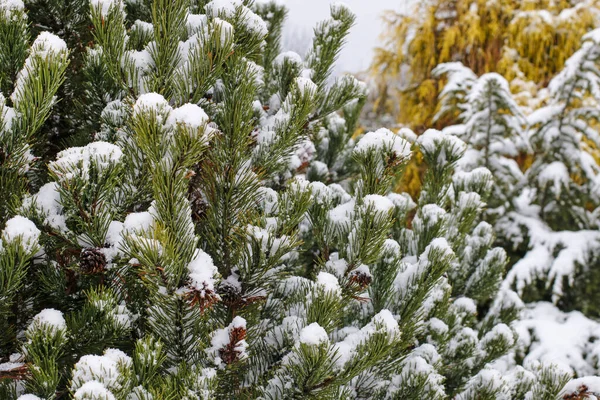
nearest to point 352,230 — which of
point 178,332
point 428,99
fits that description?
point 178,332

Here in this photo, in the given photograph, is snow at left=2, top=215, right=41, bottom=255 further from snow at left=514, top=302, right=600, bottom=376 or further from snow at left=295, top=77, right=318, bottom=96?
snow at left=514, top=302, right=600, bottom=376

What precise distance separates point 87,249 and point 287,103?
62 centimetres

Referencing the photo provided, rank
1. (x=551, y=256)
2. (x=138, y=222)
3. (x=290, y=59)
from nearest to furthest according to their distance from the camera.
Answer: (x=138, y=222) → (x=290, y=59) → (x=551, y=256)

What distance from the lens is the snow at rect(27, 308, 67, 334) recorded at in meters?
1.02

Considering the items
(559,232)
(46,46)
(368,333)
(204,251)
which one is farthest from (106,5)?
(559,232)

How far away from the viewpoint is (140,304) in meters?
1.27

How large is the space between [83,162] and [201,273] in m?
0.33

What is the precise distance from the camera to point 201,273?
3.45ft

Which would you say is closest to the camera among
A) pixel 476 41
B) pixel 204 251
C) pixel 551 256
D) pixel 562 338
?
pixel 204 251

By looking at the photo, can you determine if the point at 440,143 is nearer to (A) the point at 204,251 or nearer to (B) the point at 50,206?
(A) the point at 204,251

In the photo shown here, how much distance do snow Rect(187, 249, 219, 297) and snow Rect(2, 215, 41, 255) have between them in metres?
0.33

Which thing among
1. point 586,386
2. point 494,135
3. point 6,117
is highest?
point 494,135

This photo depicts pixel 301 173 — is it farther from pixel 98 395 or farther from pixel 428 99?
pixel 428 99

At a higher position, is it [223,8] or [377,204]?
[223,8]
